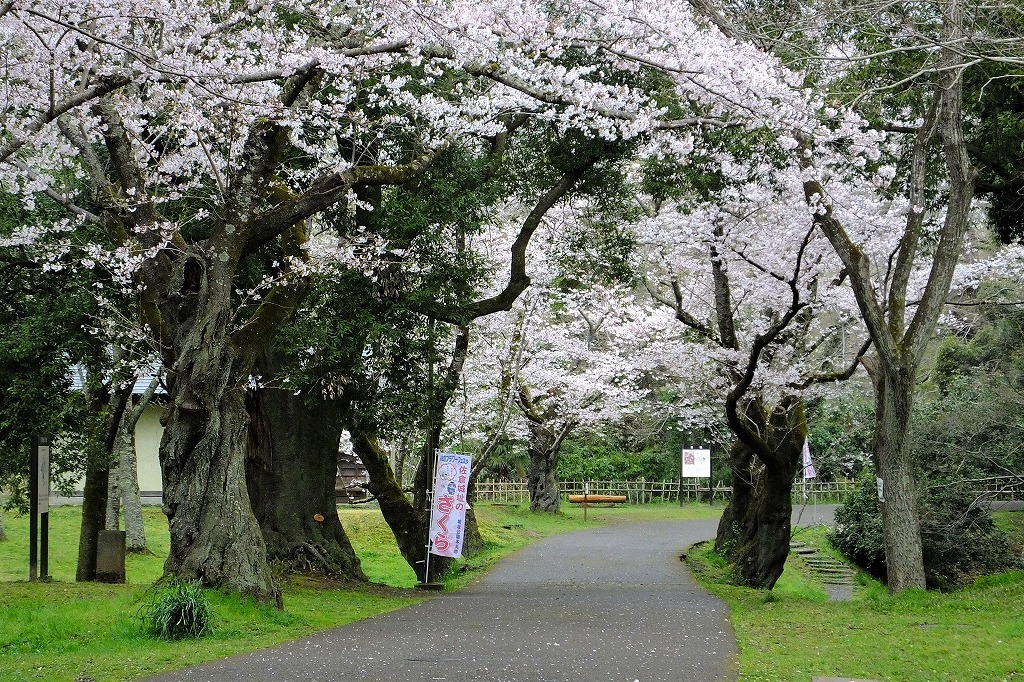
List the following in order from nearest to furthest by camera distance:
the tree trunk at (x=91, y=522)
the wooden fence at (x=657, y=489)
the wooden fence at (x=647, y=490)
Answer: the tree trunk at (x=91, y=522) → the wooden fence at (x=647, y=490) → the wooden fence at (x=657, y=489)

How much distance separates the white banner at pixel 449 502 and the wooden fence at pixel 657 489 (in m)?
24.7

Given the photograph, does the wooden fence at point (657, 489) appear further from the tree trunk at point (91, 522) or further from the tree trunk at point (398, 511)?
the tree trunk at point (91, 522)

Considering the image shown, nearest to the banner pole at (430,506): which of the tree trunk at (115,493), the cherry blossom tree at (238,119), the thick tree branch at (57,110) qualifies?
the tree trunk at (115,493)

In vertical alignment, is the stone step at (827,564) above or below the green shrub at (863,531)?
below

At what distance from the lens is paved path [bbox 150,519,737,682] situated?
7.14 m

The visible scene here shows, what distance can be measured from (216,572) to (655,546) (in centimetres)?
1784

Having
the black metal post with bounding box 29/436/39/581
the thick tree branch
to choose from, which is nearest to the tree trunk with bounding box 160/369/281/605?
the thick tree branch

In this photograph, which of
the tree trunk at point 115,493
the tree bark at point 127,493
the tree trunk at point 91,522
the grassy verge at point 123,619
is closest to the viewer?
the grassy verge at point 123,619

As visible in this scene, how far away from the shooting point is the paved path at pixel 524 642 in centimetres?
714

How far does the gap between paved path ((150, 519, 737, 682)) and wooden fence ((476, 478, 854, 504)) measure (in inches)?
956

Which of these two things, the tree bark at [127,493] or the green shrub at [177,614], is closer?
the green shrub at [177,614]

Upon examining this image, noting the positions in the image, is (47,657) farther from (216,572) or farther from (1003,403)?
(1003,403)

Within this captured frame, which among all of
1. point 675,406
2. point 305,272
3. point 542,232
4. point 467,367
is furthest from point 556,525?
point 305,272

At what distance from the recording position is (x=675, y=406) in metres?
29.2
